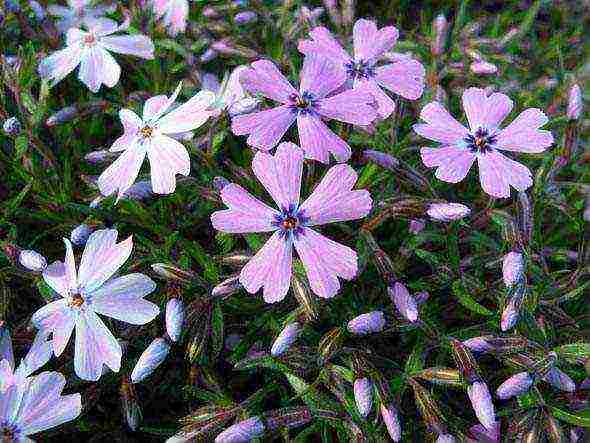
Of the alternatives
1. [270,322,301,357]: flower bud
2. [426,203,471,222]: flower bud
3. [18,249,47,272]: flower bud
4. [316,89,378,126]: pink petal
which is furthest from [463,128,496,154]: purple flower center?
[18,249,47,272]: flower bud

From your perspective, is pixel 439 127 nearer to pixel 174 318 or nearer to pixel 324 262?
pixel 324 262

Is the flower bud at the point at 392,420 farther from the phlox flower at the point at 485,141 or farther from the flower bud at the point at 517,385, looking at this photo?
the phlox flower at the point at 485,141

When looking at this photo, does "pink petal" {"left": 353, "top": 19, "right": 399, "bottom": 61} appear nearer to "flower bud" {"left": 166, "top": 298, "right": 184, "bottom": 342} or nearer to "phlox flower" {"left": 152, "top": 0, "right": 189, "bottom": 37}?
"phlox flower" {"left": 152, "top": 0, "right": 189, "bottom": 37}

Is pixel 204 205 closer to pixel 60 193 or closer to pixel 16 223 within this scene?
pixel 60 193

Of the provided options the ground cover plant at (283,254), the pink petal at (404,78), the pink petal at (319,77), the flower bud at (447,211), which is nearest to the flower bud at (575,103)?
the ground cover plant at (283,254)

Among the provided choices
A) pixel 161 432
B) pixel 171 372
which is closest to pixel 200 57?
pixel 171 372

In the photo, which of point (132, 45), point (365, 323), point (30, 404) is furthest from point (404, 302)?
point (132, 45)
